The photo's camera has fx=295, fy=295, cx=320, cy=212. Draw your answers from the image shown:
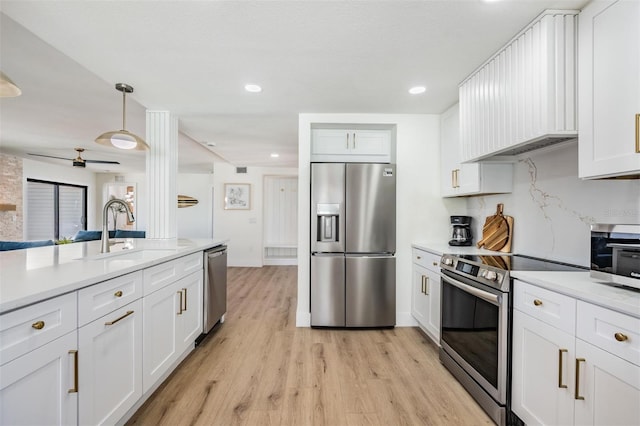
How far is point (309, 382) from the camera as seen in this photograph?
212 centimetres

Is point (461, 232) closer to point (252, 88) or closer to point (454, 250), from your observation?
point (454, 250)

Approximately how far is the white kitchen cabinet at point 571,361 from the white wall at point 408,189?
1.61 m

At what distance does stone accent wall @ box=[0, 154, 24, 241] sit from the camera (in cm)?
557

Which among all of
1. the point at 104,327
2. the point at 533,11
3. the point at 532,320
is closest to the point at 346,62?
the point at 533,11

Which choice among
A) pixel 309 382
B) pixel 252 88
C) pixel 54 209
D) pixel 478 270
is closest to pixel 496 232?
pixel 478 270

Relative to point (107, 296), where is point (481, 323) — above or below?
below

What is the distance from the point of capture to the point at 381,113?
10.5ft

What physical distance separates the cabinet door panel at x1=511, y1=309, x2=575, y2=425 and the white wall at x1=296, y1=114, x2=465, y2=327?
162 cm

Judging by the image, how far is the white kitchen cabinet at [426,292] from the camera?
2.58 metres

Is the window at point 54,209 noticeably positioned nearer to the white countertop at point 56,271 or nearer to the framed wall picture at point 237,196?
the framed wall picture at point 237,196

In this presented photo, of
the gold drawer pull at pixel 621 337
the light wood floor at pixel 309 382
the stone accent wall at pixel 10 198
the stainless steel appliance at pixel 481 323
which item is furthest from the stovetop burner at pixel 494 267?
the stone accent wall at pixel 10 198

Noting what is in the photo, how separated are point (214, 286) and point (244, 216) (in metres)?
3.89

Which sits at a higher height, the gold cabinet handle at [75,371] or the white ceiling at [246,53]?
the white ceiling at [246,53]

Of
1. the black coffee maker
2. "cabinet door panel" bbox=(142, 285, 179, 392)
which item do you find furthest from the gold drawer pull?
"cabinet door panel" bbox=(142, 285, 179, 392)
